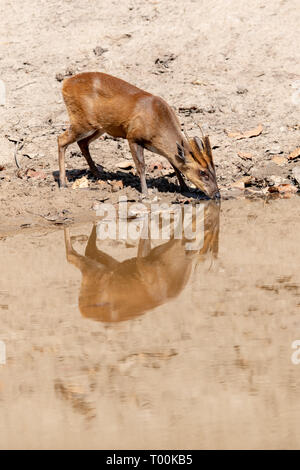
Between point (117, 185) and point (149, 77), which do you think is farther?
point (149, 77)

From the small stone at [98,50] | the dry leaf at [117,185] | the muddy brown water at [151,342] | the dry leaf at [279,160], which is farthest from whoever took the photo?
the small stone at [98,50]

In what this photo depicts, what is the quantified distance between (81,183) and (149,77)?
10.9 feet

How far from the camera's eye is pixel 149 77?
1233 centimetres

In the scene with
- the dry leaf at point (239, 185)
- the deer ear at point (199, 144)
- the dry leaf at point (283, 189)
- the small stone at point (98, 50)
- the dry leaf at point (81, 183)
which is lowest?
the dry leaf at point (239, 185)

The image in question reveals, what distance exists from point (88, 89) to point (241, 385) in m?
6.05

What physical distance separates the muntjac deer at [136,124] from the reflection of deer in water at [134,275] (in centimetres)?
154

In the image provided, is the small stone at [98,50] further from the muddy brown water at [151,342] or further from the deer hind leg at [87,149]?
the muddy brown water at [151,342]

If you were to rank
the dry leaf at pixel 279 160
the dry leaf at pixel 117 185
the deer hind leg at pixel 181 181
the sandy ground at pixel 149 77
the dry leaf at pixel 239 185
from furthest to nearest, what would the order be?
the dry leaf at pixel 279 160, the sandy ground at pixel 149 77, the dry leaf at pixel 239 185, the deer hind leg at pixel 181 181, the dry leaf at pixel 117 185

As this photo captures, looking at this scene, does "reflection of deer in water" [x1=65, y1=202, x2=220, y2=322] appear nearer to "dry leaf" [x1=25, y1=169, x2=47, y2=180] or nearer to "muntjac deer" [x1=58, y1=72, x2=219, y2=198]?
"muntjac deer" [x1=58, y1=72, x2=219, y2=198]

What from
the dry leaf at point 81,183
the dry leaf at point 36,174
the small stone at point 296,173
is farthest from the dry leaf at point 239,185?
the dry leaf at point 36,174

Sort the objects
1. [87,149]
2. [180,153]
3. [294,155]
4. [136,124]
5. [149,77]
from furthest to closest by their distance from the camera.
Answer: [149,77]
[294,155]
[87,149]
[180,153]
[136,124]

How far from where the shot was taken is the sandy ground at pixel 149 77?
392 inches

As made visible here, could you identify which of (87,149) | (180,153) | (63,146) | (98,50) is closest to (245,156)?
(180,153)

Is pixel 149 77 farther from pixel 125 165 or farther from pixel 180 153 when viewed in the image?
pixel 180 153
